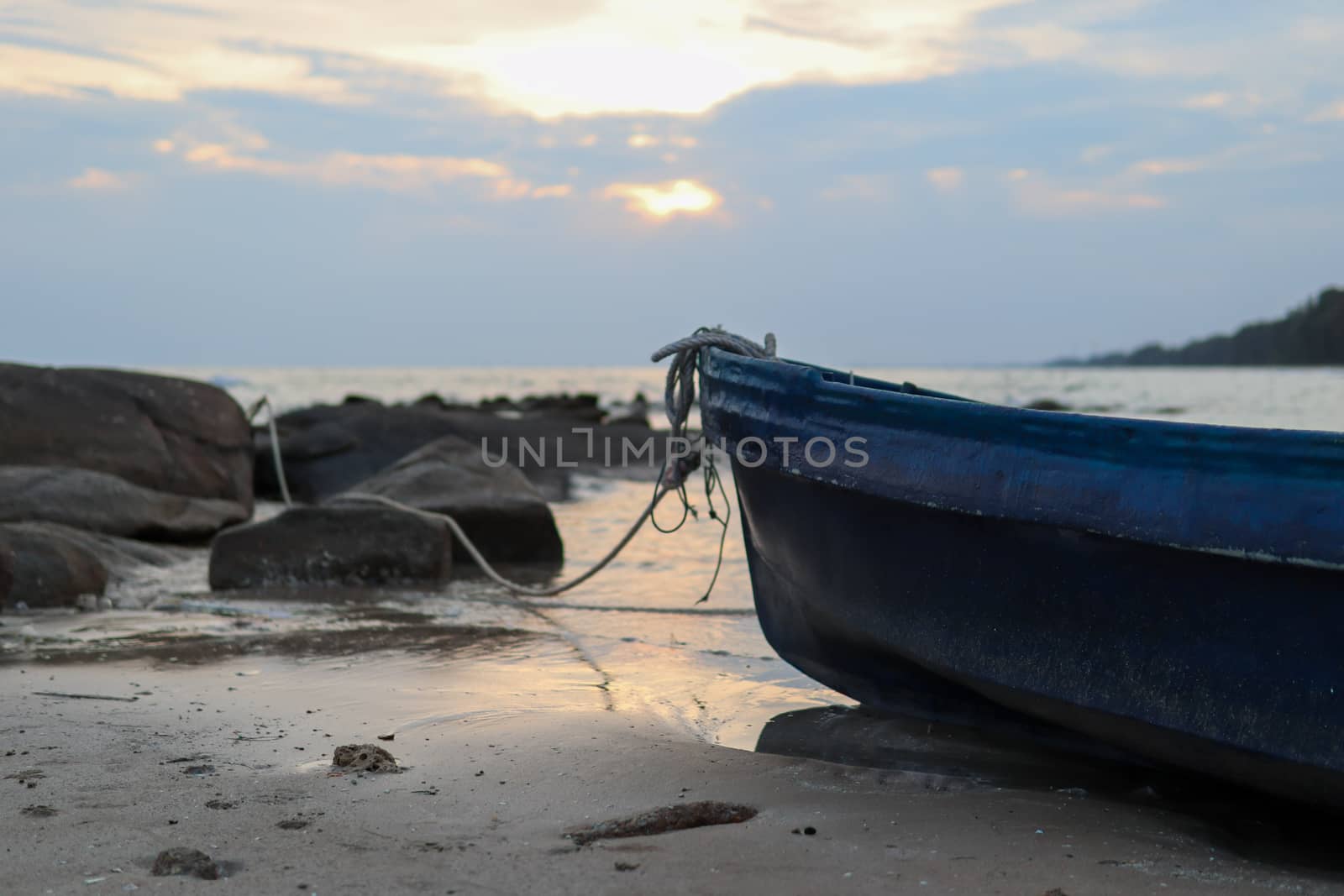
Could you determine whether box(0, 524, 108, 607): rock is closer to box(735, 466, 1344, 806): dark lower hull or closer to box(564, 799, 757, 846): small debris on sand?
box(735, 466, 1344, 806): dark lower hull

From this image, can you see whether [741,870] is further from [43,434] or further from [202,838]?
[43,434]

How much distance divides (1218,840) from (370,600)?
443 centimetres

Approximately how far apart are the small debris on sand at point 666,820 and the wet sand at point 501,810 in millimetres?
42

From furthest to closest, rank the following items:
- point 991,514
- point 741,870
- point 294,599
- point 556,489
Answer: point 556,489
point 294,599
point 991,514
point 741,870

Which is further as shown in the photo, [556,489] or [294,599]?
[556,489]

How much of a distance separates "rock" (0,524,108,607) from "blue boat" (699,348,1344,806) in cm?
375

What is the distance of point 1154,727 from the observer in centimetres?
274

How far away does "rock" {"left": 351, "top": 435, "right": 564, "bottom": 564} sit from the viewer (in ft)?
24.5

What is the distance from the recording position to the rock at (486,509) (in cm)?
747

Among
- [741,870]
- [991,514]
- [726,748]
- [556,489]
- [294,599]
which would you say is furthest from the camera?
[556,489]

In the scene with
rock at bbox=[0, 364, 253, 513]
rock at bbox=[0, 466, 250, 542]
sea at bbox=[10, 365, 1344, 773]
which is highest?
rock at bbox=[0, 364, 253, 513]

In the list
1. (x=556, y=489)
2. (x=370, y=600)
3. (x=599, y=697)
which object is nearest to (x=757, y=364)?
(x=599, y=697)

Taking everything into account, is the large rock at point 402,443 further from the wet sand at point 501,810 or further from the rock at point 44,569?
the wet sand at point 501,810

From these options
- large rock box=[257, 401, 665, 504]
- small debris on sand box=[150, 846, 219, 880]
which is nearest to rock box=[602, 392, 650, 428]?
large rock box=[257, 401, 665, 504]
